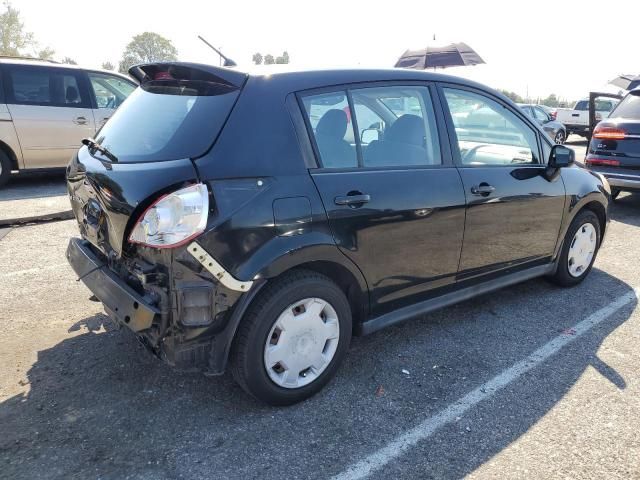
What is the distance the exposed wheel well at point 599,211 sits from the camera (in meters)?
4.30

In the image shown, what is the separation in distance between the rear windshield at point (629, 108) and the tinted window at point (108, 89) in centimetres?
759

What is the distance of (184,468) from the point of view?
2.23 meters

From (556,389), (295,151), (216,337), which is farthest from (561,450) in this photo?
(295,151)

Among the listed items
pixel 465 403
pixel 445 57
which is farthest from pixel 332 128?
pixel 445 57

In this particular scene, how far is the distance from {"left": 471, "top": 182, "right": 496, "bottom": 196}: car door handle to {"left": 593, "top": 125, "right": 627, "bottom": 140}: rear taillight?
4.65 m

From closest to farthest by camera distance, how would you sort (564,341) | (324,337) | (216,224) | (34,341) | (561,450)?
(216,224), (561,450), (324,337), (34,341), (564,341)

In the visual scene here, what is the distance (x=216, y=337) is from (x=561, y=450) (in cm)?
171

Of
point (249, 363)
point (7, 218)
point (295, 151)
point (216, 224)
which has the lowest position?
point (7, 218)

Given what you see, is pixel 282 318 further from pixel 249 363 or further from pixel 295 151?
pixel 295 151

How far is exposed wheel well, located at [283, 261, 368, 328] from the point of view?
2645 mm

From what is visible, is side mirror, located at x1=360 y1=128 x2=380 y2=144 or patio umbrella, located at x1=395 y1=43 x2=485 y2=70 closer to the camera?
side mirror, located at x1=360 y1=128 x2=380 y2=144

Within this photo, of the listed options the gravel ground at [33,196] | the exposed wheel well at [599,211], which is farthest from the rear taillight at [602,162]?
the gravel ground at [33,196]

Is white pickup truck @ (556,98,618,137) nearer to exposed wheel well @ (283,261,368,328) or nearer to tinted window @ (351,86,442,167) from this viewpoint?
tinted window @ (351,86,442,167)

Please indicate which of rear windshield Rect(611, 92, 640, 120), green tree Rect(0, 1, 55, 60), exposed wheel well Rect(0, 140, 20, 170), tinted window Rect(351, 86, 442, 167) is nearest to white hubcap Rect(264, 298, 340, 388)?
tinted window Rect(351, 86, 442, 167)
